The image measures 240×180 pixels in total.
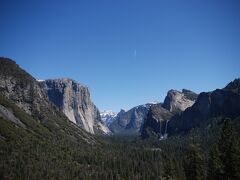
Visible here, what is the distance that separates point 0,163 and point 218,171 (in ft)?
531

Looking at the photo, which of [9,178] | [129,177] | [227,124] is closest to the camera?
[227,124]

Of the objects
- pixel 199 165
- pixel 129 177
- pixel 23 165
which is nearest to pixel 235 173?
pixel 199 165

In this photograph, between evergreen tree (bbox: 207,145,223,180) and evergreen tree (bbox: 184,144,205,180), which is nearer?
evergreen tree (bbox: 207,145,223,180)

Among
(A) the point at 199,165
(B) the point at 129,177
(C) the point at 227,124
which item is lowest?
(B) the point at 129,177

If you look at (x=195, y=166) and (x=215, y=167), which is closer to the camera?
(x=215, y=167)

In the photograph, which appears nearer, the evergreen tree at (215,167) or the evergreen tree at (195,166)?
the evergreen tree at (215,167)

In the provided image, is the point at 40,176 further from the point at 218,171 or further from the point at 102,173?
the point at 218,171

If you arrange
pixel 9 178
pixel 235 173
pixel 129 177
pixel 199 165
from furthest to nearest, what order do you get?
1. pixel 129 177
2. pixel 9 178
3. pixel 199 165
4. pixel 235 173

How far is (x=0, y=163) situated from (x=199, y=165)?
154 metres

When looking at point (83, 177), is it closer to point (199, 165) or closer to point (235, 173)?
point (199, 165)

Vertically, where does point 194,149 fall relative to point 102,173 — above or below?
above

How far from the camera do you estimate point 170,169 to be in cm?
8856

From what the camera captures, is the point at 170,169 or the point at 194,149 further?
the point at 170,169

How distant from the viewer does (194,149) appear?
248 feet
